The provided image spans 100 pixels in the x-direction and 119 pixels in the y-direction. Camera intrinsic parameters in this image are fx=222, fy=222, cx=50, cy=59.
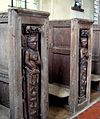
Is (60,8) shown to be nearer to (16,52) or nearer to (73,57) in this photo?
(73,57)

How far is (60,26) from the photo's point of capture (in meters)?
3.35

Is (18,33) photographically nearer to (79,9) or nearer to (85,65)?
(85,65)

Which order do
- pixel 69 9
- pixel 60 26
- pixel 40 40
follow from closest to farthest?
pixel 40 40 → pixel 60 26 → pixel 69 9

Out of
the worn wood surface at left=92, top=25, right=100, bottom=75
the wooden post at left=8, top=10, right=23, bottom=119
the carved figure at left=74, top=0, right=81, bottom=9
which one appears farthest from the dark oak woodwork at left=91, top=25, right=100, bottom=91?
the wooden post at left=8, top=10, right=23, bottom=119

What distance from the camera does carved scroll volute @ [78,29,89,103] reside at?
3.14 metres

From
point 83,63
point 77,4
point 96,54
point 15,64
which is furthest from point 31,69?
point 77,4

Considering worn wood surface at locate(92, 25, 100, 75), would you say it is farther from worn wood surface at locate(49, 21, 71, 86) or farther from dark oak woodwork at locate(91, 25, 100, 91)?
worn wood surface at locate(49, 21, 71, 86)

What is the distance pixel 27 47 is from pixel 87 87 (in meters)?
1.54

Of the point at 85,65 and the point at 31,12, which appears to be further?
the point at 85,65

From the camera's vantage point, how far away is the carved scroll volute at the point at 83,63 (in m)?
3.14

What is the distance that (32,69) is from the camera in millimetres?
2254

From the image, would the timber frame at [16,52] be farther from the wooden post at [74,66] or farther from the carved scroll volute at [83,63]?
the carved scroll volute at [83,63]

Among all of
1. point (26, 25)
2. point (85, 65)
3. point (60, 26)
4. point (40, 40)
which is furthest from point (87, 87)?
point (26, 25)

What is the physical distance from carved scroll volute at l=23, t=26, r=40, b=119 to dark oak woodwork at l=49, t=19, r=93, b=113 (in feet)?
2.68
